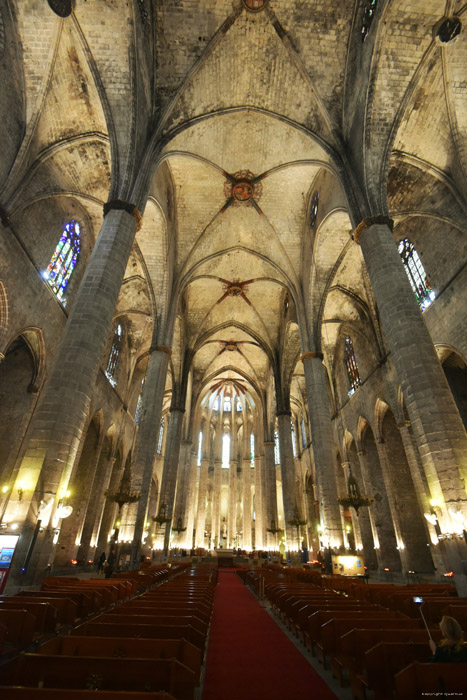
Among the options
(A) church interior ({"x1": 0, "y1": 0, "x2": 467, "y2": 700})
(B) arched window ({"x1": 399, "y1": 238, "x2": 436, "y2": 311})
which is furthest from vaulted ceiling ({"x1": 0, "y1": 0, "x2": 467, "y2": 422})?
(B) arched window ({"x1": 399, "y1": 238, "x2": 436, "y2": 311})

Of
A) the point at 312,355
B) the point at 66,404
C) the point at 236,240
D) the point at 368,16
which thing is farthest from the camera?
the point at 236,240

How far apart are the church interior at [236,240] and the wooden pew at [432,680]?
1626 mm

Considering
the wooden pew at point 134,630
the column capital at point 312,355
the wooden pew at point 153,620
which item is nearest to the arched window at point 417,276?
the column capital at point 312,355

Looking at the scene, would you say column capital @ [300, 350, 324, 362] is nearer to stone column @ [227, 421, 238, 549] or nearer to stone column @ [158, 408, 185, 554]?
stone column @ [158, 408, 185, 554]

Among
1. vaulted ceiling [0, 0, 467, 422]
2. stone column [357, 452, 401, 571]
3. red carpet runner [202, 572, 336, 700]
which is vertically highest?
vaulted ceiling [0, 0, 467, 422]

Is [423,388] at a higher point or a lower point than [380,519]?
higher

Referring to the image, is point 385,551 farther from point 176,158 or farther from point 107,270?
point 176,158

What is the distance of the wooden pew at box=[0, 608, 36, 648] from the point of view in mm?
3582

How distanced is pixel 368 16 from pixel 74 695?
1822 cm

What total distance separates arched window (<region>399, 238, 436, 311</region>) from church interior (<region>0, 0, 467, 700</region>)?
0.13 m

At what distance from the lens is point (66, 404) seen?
7.68m

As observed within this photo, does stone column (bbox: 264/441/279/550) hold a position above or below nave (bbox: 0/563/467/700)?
above

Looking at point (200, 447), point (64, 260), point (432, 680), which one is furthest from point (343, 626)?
point (200, 447)

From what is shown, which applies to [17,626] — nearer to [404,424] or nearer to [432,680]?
[432,680]
